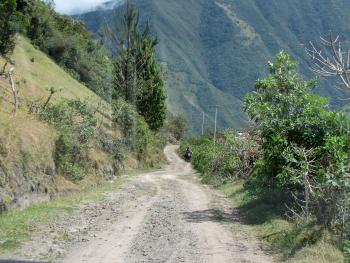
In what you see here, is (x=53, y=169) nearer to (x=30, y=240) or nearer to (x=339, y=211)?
(x=30, y=240)

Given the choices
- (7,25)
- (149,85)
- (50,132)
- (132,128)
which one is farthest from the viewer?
(149,85)

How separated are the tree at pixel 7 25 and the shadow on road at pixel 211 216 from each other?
21.4 metres

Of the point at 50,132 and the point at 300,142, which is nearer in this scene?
the point at 300,142

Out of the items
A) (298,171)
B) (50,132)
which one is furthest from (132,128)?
(298,171)

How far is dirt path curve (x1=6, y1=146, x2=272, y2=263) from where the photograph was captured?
10961mm

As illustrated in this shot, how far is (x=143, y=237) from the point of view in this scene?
13.2m

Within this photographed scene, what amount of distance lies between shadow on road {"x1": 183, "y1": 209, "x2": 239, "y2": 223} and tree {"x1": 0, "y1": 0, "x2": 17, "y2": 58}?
844 inches

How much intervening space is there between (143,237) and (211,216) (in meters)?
4.67

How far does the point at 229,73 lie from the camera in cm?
18788

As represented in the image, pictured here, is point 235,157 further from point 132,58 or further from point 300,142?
point 132,58

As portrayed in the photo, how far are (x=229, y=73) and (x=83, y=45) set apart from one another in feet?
417

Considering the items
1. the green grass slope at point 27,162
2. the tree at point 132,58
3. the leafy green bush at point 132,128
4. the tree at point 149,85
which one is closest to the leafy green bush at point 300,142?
the green grass slope at point 27,162

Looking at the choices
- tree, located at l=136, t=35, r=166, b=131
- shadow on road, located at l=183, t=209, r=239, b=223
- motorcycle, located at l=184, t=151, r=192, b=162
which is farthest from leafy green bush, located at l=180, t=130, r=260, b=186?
motorcycle, located at l=184, t=151, r=192, b=162

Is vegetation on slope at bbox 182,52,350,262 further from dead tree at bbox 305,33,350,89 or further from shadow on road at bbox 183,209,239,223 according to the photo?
dead tree at bbox 305,33,350,89
